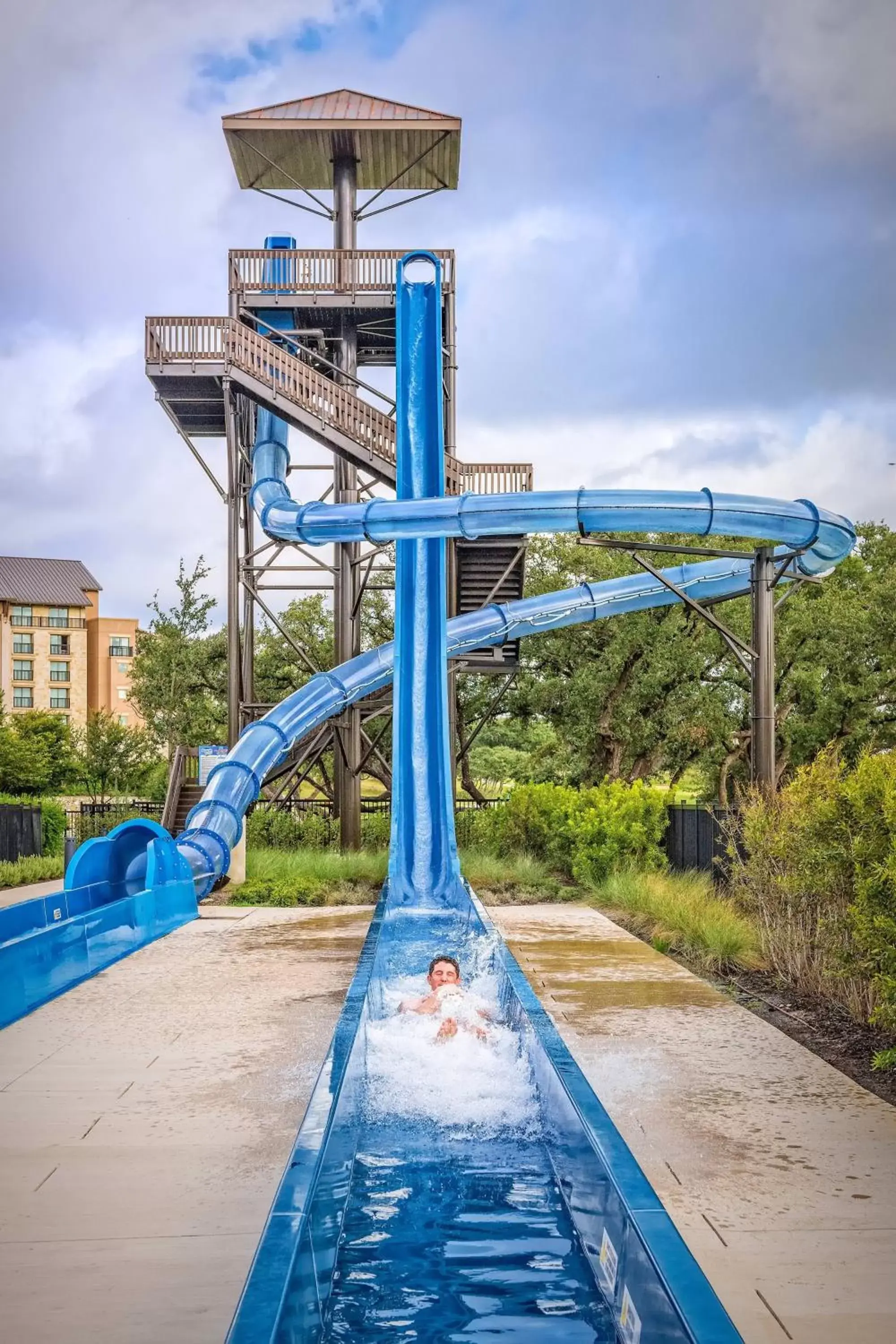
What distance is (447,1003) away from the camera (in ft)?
24.2

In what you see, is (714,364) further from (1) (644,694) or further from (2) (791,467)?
(2) (791,467)

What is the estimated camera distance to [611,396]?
1551 inches

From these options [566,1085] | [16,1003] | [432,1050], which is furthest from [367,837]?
[566,1085]

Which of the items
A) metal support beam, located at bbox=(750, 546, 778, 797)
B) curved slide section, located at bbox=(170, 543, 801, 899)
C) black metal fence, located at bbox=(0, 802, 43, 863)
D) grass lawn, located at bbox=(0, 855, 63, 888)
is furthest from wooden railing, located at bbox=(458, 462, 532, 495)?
black metal fence, located at bbox=(0, 802, 43, 863)

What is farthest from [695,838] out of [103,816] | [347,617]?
[103,816]

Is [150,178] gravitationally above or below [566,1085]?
above

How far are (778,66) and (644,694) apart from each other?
45.3 ft

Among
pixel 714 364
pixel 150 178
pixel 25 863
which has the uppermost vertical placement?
pixel 150 178

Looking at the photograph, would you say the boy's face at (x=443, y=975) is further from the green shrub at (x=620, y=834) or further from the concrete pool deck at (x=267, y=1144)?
the green shrub at (x=620, y=834)

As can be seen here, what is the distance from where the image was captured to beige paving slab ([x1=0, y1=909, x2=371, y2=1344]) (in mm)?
3744

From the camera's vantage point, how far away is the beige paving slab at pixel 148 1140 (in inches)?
147

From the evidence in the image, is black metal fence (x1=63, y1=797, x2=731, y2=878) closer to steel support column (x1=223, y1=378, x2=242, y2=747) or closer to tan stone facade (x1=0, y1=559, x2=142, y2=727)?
steel support column (x1=223, y1=378, x2=242, y2=747)

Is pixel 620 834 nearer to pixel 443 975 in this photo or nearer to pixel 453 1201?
pixel 443 975

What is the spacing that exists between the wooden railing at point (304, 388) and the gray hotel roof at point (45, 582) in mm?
50620
